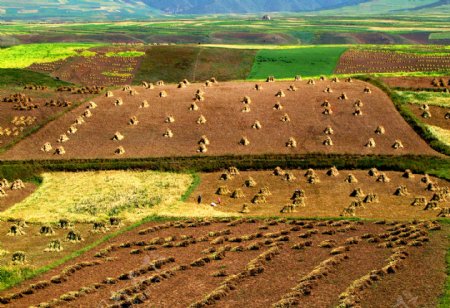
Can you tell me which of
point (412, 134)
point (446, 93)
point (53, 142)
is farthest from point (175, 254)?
point (446, 93)

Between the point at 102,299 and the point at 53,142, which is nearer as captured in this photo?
the point at 102,299

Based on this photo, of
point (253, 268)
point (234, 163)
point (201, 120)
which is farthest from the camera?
point (201, 120)

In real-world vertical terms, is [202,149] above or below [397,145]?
below

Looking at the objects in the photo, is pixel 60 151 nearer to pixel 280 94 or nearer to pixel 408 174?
pixel 280 94

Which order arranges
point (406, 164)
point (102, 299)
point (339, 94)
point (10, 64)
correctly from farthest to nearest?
point (10, 64) < point (339, 94) < point (406, 164) < point (102, 299)

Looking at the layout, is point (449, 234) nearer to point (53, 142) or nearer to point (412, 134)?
point (412, 134)

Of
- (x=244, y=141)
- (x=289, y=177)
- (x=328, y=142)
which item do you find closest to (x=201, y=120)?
(x=244, y=141)

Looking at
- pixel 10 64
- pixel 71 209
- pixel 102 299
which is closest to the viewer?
pixel 102 299
